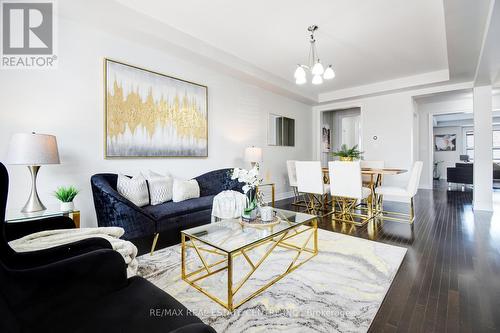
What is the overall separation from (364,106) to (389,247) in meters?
4.44

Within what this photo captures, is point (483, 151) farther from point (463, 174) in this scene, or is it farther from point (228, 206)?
point (228, 206)

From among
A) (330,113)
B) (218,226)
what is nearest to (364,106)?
(330,113)

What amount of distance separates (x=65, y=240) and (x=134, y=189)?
47.5 inches

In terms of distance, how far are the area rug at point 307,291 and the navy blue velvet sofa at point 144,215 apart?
297mm

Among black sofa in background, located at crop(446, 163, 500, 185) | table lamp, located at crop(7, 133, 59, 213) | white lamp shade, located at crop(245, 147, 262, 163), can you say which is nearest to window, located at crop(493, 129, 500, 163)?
black sofa in background, located at crop(446, 163, 500, 185)

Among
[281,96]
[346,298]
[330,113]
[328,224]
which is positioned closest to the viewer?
[346,298]

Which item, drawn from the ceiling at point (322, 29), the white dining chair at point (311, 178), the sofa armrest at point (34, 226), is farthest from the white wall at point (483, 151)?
the sofa armrest at point (34, 226)

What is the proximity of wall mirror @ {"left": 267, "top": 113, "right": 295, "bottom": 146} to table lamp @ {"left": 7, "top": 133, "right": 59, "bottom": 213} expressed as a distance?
4042mm

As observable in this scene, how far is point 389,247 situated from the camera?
107 inches

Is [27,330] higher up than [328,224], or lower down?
higher up

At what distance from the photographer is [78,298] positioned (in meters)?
1.02

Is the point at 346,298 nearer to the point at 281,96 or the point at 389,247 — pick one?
the point at 389,247

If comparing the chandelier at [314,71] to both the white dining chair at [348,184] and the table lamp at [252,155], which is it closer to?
the white dining chair at [348,184]

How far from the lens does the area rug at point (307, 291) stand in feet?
4.91
